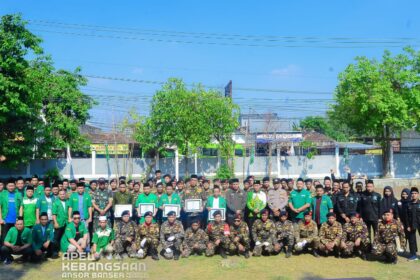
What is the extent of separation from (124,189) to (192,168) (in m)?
14.8

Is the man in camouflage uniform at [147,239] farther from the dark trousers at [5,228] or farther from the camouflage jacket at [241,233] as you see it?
the dark trousers at [5,228]

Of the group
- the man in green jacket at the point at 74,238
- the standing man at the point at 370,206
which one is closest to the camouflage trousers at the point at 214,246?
the man in green jacket at the point at 74,238

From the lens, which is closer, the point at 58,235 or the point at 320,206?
the point at 58,235

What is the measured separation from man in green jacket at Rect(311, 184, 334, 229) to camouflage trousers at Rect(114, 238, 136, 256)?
4134 millimetres

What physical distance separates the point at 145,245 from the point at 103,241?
2.95 ft

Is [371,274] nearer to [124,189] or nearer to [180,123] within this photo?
[124,189]

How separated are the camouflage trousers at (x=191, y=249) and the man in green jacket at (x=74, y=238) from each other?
212 cm

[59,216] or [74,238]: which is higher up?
[59,216]

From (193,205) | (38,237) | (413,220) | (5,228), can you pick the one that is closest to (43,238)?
(38,237)

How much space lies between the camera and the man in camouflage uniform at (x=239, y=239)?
30.2ft

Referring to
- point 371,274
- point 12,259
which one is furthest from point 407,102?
point 12,259

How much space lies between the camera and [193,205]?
389 inches

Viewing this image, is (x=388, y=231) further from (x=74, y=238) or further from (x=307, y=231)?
(x=74, y=238)

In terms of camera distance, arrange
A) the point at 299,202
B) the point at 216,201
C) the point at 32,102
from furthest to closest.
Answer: the point at 32,102, the point at 299,202, the point at 216,201
